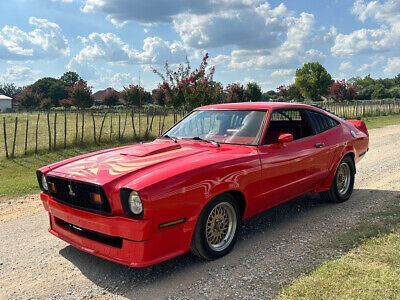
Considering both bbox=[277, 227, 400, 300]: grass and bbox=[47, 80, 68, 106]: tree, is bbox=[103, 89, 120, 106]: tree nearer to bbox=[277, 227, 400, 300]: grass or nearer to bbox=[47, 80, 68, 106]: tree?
bbox=[47, 80, 68, 106]: tree

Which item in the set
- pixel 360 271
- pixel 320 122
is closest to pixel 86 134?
pixel 320 122

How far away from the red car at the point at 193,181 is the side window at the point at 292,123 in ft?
0.05

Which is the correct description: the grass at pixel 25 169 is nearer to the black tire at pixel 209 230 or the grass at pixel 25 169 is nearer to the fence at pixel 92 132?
the fence at pixel 92 132

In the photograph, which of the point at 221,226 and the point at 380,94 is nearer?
the point at 221,226

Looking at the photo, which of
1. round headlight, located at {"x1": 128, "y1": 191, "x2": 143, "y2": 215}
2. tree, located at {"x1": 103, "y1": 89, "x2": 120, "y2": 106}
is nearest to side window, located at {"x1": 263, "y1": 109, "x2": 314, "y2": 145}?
round headlight, located at {"x1": 128, "y1": 191, "x2": 143, "y2": 215}

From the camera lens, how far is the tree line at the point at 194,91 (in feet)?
50.5

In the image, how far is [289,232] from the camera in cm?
435

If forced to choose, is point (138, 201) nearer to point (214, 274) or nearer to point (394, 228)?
point (214, 274)

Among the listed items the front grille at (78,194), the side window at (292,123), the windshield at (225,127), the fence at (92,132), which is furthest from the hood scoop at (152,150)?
the fence at (92,132)

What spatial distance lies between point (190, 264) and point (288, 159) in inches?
69.2

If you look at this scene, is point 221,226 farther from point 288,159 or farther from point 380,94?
point 380,94

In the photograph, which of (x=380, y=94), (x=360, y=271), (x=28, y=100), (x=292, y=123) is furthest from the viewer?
(x=380, y=94)

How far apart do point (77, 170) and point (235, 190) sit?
1646mm

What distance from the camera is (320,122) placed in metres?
5.21
